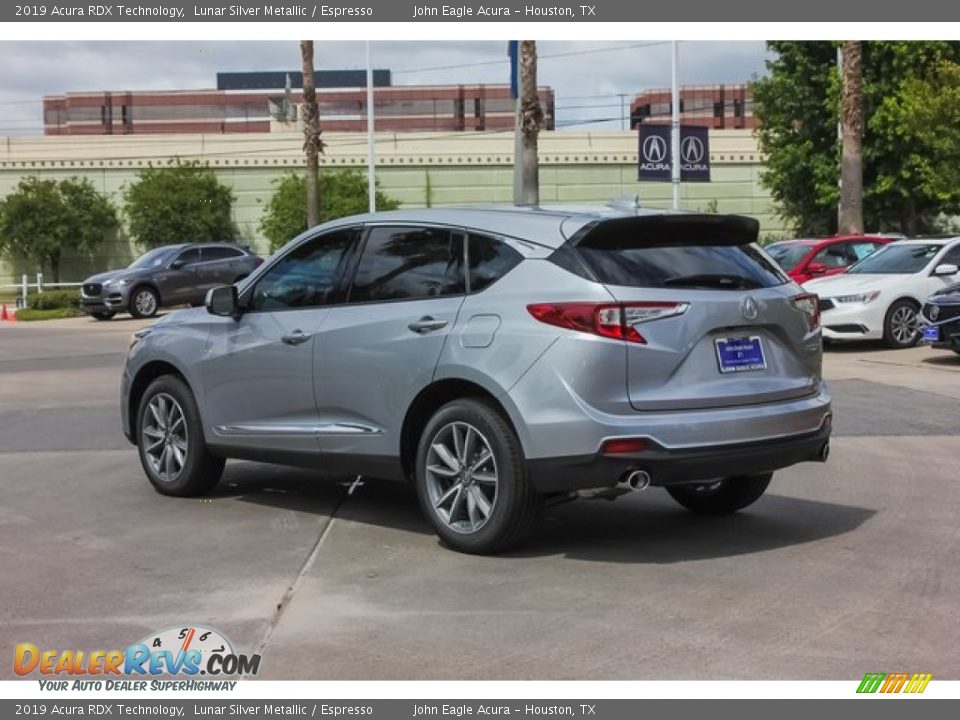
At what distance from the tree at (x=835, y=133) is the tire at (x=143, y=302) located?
1968 centimetres

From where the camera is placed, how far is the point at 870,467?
947cm

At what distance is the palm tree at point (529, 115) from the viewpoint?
85.3ft

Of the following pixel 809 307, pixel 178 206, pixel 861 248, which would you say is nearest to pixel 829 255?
pixel 861 248

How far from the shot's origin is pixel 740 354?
6566 mm

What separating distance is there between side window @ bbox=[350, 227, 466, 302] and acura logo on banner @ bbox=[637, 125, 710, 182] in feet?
72.6

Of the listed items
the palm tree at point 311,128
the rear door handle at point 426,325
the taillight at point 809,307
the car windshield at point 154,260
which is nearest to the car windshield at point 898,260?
the taillight at point 809,307

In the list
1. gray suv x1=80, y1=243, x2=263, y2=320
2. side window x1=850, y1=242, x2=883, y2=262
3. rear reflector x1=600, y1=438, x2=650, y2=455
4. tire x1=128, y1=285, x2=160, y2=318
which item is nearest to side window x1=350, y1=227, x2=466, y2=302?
rear reflector x1=600, y1=438, x2=650, y2=455

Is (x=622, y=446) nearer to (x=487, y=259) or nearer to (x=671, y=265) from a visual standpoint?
(x=671, y=265)

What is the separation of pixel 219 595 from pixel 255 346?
2201mm
